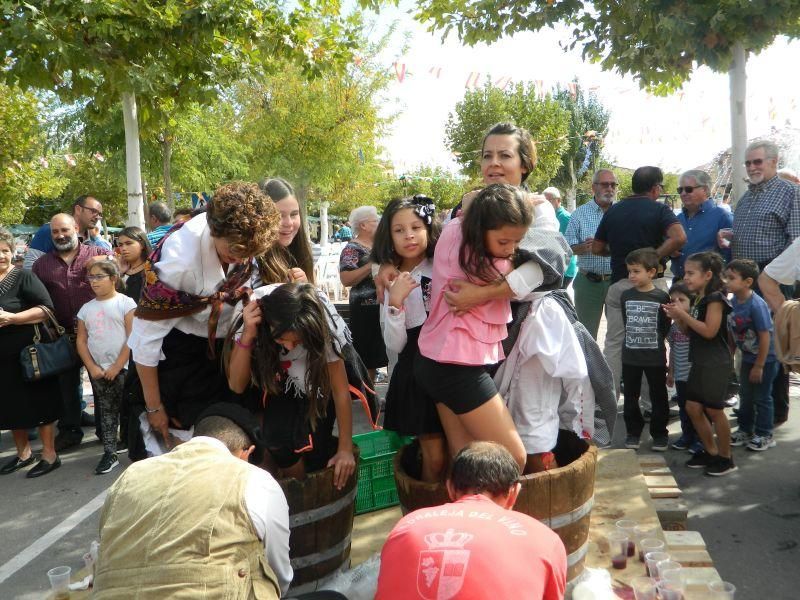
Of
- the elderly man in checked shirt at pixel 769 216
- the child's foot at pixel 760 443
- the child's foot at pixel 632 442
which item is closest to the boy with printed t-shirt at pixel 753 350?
the child's foot at pixel 760 443

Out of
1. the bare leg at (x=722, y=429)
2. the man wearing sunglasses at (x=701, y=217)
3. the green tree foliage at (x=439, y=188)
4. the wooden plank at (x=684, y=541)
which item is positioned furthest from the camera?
the green tree foliage at (x=439, y=188)

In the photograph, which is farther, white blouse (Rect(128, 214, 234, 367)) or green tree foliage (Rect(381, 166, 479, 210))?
green tree foliage (Rect(381, 166, 479, 210))

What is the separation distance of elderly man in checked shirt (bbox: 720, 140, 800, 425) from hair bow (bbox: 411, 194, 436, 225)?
3545 mm

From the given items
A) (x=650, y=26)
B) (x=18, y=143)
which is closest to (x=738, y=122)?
(x=650, y=26)

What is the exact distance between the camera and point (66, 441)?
6.05 m

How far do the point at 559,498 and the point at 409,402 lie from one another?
0.76 meters

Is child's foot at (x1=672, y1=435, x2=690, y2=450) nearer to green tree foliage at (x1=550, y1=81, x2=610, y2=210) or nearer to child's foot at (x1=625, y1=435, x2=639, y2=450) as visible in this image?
child's foot at (x1=625, y1=435, x2=639, y2=450)

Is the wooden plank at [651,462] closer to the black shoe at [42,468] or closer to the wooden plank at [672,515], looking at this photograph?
the wooden plank at [672,515]

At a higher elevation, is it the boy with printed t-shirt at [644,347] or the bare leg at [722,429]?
the boy with printed t-shirt at [644,347]

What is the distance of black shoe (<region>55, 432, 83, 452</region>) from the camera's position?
599 cm

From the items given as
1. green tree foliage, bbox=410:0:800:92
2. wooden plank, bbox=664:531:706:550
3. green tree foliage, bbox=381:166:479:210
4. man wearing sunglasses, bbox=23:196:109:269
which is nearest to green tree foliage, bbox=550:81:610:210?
green tree foliage, bbox=381:166:479:210

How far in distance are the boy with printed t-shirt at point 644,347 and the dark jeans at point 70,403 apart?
4.58 metres

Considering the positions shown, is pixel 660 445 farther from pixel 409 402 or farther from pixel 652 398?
pixel 409 402

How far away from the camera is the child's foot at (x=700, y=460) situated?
482 centimetres
